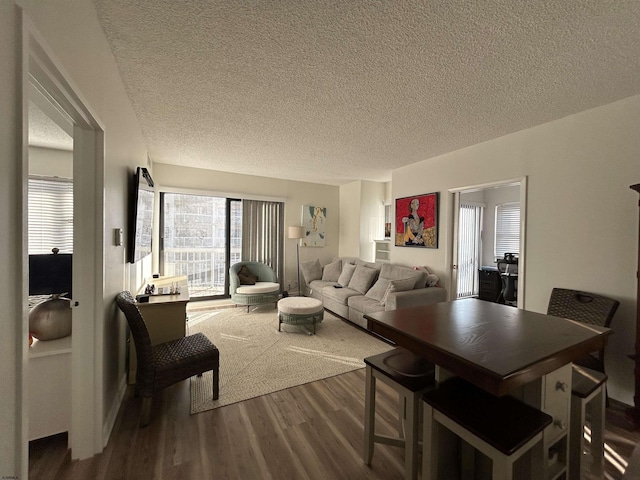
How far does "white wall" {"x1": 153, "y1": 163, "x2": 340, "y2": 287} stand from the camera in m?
4.77

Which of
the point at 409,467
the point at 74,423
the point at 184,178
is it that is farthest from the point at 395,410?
the point at 184,178

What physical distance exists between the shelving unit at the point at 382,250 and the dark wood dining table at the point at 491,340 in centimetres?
398

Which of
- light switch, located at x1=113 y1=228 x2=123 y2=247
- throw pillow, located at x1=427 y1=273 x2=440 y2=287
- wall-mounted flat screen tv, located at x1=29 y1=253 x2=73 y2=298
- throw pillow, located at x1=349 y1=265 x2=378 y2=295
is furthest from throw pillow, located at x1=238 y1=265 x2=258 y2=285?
throw pillow, located at x1=427 y1=273 x2=440 y2=287

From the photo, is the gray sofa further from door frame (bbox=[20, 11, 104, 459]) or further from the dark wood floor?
door frame (bbox=[20, 11, 104, 459])

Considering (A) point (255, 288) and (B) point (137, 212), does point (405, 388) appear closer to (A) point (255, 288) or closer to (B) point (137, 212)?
(B) point (137, 212)

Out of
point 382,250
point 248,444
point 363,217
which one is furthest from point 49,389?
point 382,250

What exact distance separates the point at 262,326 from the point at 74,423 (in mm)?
2441

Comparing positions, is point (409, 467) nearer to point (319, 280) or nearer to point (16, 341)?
point (16, 341)

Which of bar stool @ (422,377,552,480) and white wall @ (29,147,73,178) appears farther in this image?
white wall @ (29,147,73,178)

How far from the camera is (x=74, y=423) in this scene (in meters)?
1.54

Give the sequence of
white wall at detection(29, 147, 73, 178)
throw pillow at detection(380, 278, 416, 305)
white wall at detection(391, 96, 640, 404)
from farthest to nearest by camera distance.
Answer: throw pillow at detection(380, 278, 416, 305)
white wall at detection(29, 147, 73, 178)
white wall at detection(391, 96, 640, 404)

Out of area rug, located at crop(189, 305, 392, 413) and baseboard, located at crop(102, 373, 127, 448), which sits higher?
baseboard, located at crop(102, 373, 127, 448)

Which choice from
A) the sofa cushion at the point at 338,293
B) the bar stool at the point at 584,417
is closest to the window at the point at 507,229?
the sofa cushion at the point at 338,293

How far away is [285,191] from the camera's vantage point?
573 centimetres
